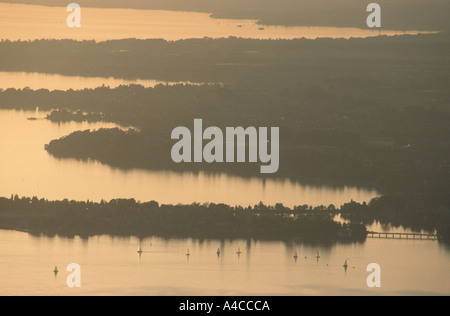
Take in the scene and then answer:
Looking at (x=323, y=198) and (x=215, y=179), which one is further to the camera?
(x=215, y=179)

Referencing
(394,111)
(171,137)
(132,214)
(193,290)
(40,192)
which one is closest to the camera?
(193,290)

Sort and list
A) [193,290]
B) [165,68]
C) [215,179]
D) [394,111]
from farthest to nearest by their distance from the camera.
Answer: [165,68] < [394,111] < [215,179] < [193,290]

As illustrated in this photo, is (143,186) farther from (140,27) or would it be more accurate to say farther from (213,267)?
(140,27)

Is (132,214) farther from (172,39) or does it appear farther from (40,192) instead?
(172,39)

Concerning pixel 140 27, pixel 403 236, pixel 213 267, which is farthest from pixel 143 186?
pixel 140 27

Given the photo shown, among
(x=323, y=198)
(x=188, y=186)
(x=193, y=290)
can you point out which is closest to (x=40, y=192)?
(x=188, y=186)

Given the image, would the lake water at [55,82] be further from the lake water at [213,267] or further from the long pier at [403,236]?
the lake water at [213,267]
